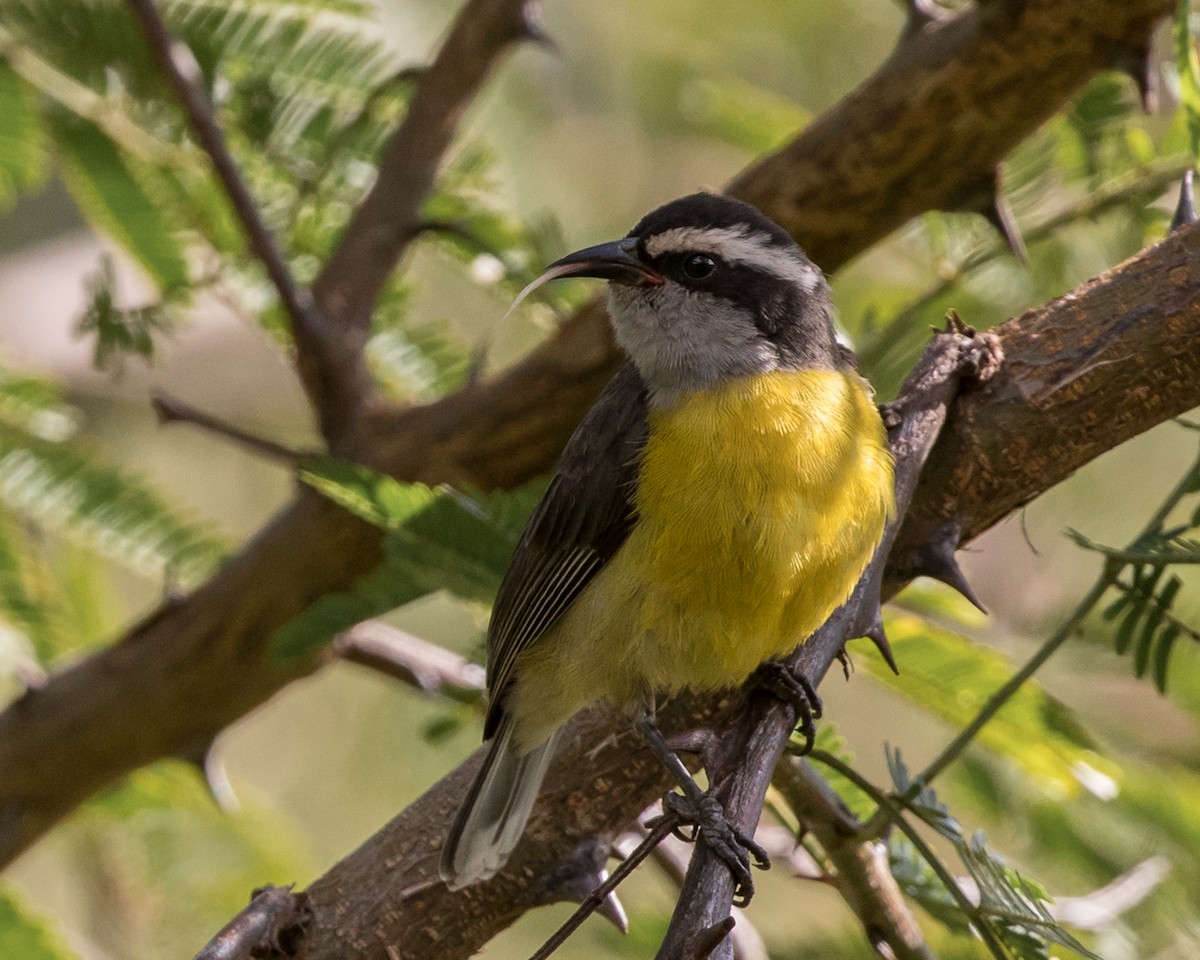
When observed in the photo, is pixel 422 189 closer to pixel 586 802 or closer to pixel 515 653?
pixel 515 653

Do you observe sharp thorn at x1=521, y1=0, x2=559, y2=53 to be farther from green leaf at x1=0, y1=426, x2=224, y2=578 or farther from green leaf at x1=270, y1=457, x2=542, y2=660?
green leaf at x1=0, y1=426, x2=224, y2=578

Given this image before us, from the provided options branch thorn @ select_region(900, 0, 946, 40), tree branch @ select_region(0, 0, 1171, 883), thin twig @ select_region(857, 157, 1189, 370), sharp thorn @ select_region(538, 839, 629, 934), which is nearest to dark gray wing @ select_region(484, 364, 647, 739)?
sharp thorn @ select_region(538, 839, 629, 934)

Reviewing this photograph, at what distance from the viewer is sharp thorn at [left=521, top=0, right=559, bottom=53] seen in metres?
4.66

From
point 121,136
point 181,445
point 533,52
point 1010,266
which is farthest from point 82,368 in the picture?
point 1010,266

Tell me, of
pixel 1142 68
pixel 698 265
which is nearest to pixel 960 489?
pixel 698 265

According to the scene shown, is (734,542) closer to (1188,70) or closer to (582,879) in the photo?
(582,879)

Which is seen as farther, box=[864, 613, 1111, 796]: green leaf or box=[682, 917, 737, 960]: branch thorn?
box=[864, 613, 1111, 796]: green leaf

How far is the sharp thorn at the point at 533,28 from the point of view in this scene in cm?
466

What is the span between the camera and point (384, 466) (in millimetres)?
4715

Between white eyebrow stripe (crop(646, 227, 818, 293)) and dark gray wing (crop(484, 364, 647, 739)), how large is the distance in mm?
482

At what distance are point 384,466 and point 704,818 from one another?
2438 mm

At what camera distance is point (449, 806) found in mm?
3404

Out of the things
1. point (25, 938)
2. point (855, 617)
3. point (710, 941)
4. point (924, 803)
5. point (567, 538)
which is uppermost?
point (855, 617)

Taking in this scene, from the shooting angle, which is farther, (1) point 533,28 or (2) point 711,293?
(1) point 533,28
